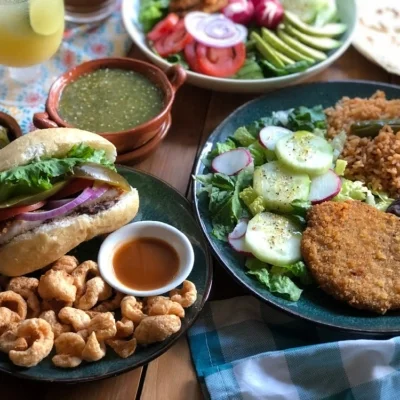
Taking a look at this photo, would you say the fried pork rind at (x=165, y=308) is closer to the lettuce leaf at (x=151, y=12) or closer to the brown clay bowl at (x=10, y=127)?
the brown clay bowl at (x=10, y=127)

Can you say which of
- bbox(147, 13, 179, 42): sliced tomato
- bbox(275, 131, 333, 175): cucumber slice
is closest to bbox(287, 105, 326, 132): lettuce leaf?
bbox(275, 131, 333, 175): cucumber slice

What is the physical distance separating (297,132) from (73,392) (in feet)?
4.12

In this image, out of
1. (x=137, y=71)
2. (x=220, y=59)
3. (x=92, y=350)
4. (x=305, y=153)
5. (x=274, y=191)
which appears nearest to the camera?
(x=92, y=350)

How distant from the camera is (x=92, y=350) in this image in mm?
1568

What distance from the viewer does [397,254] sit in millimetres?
1899

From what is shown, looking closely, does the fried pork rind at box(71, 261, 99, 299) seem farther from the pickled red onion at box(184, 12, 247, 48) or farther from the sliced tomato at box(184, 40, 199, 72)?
the pickled red onion at box(184, 12, 247, 48)

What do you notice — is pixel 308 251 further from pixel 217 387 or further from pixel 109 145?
pixel 109 145

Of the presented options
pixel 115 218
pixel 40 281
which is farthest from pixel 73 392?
pixel 115 218

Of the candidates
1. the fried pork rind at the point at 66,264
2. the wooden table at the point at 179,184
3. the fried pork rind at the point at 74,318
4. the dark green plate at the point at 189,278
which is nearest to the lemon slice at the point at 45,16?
the wooden table at the point at 179,184

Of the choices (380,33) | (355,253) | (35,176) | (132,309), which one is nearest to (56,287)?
(132,309)

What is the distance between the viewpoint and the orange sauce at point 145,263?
1834 millimetres

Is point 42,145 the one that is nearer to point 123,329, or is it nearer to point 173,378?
point 123,329

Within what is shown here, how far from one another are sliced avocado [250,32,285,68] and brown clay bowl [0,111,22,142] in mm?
1181

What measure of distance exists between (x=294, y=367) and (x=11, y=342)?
2.61ft
